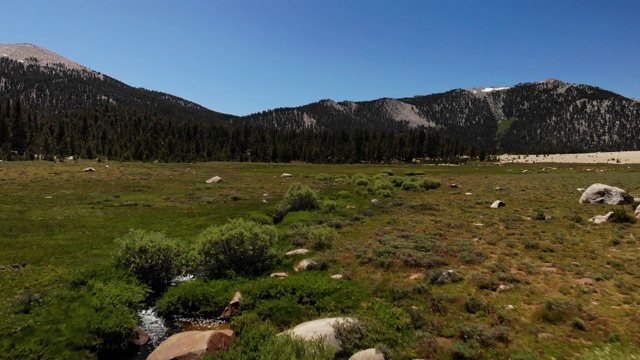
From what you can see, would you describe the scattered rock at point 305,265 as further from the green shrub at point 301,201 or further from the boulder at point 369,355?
the green shrub at point 301,201

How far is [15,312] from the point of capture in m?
13.3

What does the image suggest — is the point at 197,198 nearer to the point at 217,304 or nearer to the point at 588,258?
the point at 217,304

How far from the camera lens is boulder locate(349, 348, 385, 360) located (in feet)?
36.4

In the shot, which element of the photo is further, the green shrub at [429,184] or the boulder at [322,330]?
the green shrub at [429,184]

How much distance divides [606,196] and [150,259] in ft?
155

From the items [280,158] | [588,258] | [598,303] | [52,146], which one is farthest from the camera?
[280,158]

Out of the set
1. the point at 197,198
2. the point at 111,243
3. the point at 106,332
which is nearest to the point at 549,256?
the point at 106,332

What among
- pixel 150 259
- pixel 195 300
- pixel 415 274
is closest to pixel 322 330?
pixel 195 300

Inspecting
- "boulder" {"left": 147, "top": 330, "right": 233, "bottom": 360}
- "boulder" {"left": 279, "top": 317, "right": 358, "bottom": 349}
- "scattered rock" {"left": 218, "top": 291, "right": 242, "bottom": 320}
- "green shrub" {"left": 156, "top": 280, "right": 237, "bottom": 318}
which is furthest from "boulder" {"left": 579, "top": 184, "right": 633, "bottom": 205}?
"boulder" {"left": 147, "top": 330, "right": 233, "bottom": 360}

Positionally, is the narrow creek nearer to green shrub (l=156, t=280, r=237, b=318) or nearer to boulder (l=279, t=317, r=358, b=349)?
green shrub (l=156, t=280, r=237, b=318)

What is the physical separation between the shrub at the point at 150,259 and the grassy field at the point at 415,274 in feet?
5.11

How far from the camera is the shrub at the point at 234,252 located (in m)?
20.1

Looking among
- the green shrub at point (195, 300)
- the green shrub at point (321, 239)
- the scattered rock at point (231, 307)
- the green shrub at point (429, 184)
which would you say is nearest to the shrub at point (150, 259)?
the green shrub at point (195, 300)

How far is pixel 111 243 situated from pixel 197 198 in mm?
22035
